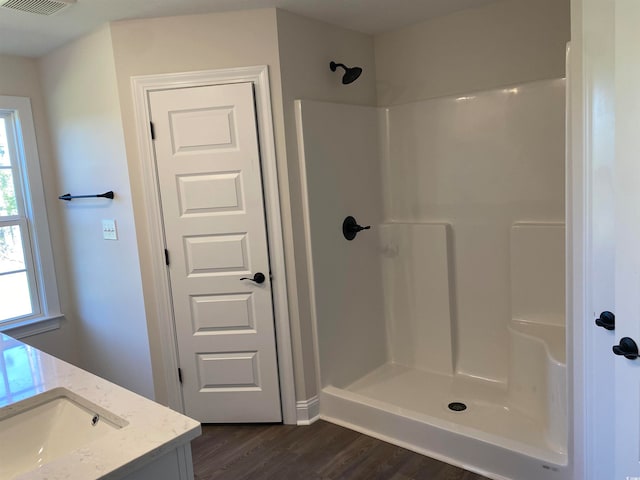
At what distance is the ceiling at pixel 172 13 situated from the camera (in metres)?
2.48

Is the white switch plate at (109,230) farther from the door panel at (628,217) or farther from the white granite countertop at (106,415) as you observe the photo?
the door panel at (628,217)

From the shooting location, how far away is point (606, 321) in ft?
5.50

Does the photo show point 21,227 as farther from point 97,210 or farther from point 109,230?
point 109,230

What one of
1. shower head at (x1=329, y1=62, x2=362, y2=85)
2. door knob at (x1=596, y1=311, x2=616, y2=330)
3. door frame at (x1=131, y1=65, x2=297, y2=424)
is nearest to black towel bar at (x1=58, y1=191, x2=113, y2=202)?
door frame at (x1=131, y1=65, x2=297, y2=424)

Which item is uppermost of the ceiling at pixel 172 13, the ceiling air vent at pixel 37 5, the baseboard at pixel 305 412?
the ceiling at pixel 172 13

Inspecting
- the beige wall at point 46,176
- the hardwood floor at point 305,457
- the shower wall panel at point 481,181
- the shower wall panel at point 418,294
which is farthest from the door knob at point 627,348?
the beige wall at point 46,176

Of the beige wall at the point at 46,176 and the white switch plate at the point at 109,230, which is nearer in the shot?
the white switch plate at the point at 109,230

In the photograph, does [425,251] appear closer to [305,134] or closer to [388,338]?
[388,338]

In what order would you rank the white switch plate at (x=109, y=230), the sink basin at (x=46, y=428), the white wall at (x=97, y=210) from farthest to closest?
the white switch plate at (x=109, y=230) → the white wall at (x=97, y=210) → the sink basin at (x=46, y=428)

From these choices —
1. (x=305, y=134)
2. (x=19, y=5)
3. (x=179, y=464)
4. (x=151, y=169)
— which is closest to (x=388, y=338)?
(x=305, y=134)

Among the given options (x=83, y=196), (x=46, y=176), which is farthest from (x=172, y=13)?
(x=46, y=176)

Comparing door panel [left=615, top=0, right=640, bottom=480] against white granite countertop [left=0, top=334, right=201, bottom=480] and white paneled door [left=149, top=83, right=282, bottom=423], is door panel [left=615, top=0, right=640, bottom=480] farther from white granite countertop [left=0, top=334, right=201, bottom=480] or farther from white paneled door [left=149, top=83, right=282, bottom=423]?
white paneled door [left=149, top=83, right=282, bottom=423]

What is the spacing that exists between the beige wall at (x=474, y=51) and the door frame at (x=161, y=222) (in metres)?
1.01

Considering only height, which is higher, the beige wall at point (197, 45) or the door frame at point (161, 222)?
the beige wall at point (197, 45)
